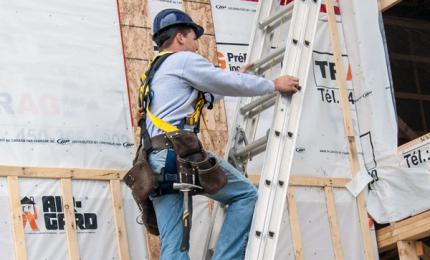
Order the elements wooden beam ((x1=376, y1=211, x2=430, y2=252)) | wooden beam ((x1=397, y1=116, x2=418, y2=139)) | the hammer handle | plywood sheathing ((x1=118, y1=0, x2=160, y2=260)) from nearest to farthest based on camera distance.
→ the hammer handle < plywood sheathing ((x1=118, y1=0, x2=160, y2=260)) < wooden beam ((x1=376, y1=211, x2=430, y2=252)) < wooden beam ((x1=397, y1=116, x2=418, y2=139))

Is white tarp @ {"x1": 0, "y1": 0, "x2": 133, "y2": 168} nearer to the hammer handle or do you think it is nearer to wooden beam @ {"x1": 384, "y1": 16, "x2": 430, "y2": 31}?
the hammer handle

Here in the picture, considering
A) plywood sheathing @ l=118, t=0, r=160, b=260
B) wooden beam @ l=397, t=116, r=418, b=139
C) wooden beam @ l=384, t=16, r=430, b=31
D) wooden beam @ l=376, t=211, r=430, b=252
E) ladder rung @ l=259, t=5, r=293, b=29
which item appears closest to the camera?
ladder rung @ l=259, t=5, r=293, b=29

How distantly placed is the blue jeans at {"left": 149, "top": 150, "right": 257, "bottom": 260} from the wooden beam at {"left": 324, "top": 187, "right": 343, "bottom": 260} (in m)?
2.01

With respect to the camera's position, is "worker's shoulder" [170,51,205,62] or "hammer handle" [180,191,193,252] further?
"worker's shoulder" [170,51,205,62]

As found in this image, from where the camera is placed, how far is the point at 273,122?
5.29m

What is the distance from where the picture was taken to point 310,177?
7.05 meters

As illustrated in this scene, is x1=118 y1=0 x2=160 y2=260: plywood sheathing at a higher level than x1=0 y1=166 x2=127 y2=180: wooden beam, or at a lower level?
higher

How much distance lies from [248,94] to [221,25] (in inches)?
82.4

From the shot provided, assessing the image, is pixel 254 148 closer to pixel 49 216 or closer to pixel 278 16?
pixel 278 16

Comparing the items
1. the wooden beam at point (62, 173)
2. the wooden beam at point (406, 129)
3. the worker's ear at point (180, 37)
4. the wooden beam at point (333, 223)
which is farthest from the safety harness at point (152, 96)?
the wooden beam at point (406, 129)

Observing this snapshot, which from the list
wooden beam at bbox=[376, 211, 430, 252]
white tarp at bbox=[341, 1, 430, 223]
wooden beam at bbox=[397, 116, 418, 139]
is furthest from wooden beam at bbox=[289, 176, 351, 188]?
wooden beam at bbox=[397, 116, 418, 139]

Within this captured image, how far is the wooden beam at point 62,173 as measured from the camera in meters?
5.93

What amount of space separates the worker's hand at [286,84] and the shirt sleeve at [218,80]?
124 millimetres

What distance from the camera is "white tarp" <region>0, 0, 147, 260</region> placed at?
596 cm
